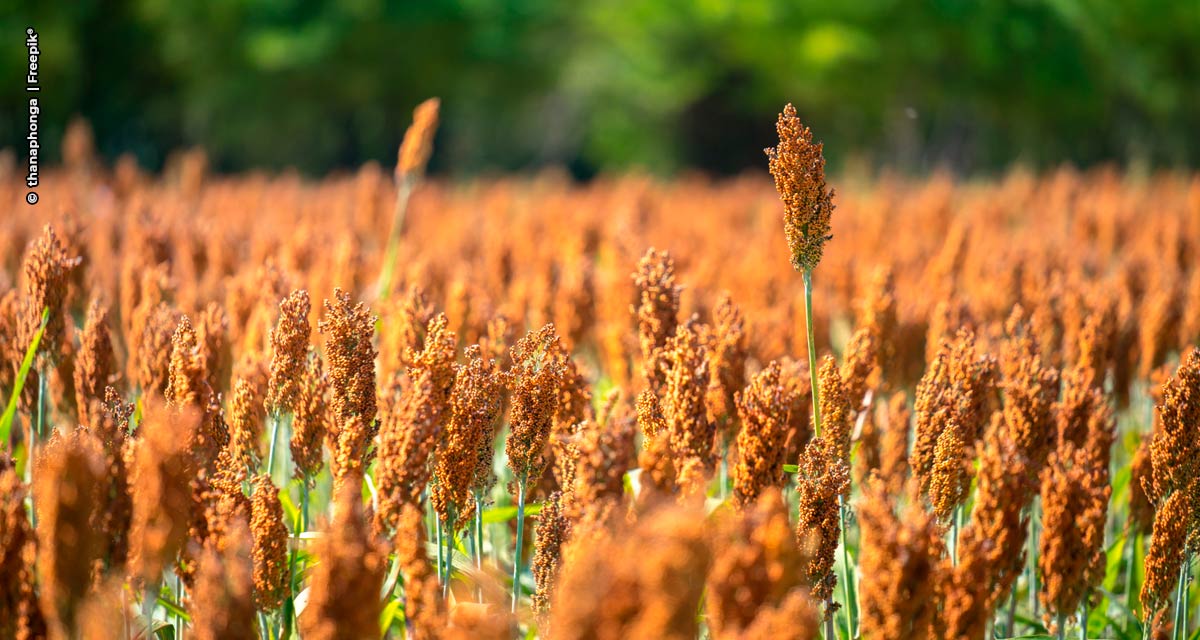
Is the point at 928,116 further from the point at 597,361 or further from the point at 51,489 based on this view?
the point at 51,489

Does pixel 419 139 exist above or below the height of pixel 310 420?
above

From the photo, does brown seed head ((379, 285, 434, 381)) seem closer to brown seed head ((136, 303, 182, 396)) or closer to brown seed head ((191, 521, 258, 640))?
brown seed head ((136, 303, 182, 396))

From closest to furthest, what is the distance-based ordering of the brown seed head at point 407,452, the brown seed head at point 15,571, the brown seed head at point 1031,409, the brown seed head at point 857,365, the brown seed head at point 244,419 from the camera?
the brown seed head at point 15,571 < the brown seed head at point 407,452 < the brown seed head at point 244,419 < the brown seed head at point 1031,409 < the brown seed head at point 857,365

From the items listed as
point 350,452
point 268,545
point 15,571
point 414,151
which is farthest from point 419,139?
point 15,571

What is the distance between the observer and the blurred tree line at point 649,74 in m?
25.0

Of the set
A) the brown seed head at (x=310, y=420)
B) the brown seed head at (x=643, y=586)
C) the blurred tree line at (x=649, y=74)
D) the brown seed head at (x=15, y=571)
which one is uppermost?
the blurred tree line at (x=649, y=74)

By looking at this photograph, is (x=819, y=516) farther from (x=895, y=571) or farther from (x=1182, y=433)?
(x=1182, y=433)

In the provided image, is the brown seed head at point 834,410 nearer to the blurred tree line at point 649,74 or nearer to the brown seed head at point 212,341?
the brown seed head at point 212,341

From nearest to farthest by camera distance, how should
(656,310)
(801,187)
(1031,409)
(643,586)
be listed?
(643,586)
(801,187)
(1031,409)
(656,310)

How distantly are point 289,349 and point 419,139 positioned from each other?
2922 mm

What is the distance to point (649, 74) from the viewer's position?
31.4 metres

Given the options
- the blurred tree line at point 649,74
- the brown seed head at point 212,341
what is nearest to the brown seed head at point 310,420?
the brown seed head at point 212,341

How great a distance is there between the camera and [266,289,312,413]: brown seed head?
1.90 metres

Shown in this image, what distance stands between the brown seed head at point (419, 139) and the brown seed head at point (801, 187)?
8.96ft
